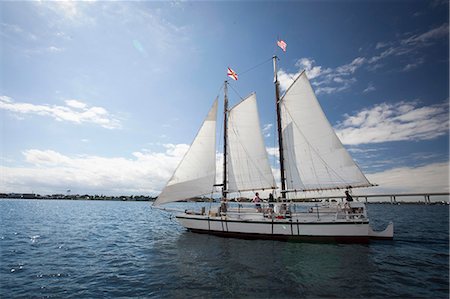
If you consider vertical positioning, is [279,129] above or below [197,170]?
above

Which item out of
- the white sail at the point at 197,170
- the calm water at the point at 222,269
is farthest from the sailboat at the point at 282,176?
the calm water at the point at 222,269

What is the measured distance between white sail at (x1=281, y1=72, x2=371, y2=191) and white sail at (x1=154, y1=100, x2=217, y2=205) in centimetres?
832

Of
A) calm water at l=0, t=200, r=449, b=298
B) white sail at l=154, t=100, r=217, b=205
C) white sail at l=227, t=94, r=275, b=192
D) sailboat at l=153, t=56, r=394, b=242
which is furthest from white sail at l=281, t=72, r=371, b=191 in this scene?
white sail at l=154, t=100, r=217, b=205

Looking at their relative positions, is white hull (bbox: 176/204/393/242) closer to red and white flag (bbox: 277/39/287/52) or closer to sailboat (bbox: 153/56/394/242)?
sailboat (bbox: 153/56/394/242)

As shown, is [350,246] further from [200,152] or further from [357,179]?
[200,152]

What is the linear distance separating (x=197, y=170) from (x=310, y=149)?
1231 cm

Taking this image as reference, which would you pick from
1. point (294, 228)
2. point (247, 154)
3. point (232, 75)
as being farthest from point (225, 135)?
point (294, 228)

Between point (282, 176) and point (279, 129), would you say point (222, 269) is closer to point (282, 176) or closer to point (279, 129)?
point (282, 176)

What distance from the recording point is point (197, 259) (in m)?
15.4

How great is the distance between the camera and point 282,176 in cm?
2566

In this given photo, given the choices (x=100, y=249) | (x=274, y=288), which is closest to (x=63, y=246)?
(x=100, y=249)

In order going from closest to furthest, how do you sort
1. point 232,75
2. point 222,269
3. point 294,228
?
1. point 222,269
2. point 294,228
3. point 232,75

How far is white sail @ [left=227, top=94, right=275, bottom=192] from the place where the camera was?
84.9ft

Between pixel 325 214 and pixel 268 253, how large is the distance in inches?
307
